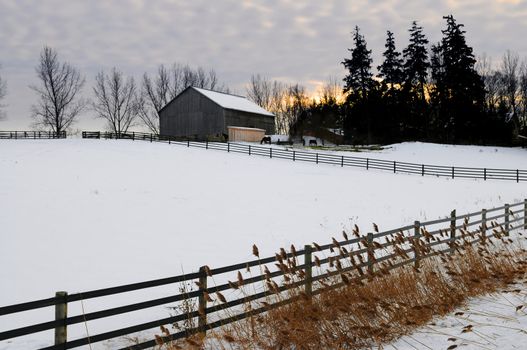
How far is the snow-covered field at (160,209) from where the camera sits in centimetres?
1191

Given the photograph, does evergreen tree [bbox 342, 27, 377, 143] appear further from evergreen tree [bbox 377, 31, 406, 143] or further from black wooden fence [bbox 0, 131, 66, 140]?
black wooden fence [bbox 0, 131, 66, 140]

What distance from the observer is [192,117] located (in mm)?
55531

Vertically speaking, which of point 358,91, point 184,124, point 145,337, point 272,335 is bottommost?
point 145,337

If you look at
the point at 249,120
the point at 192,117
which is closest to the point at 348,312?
the point at 192,117

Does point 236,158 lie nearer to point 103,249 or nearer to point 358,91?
point 103,249

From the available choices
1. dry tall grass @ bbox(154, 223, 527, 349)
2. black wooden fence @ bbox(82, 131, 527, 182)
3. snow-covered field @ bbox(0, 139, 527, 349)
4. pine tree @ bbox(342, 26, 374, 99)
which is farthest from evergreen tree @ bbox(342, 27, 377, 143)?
dry tall grass @ bbox(154, 223, 527, 349)

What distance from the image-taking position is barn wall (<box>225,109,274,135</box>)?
54031mm

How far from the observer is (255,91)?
99500 mm

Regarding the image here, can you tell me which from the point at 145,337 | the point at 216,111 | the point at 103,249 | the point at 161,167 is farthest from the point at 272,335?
the point at 216,111

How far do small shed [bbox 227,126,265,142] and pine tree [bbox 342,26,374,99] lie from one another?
58.2 ft

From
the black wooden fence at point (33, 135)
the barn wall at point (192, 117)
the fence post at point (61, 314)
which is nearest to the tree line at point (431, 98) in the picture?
the barn wall at point (192, 117)

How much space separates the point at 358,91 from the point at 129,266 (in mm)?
59592

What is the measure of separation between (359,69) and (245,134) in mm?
23809

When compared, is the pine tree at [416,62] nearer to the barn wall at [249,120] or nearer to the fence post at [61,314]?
the barn wall at [249,120]
